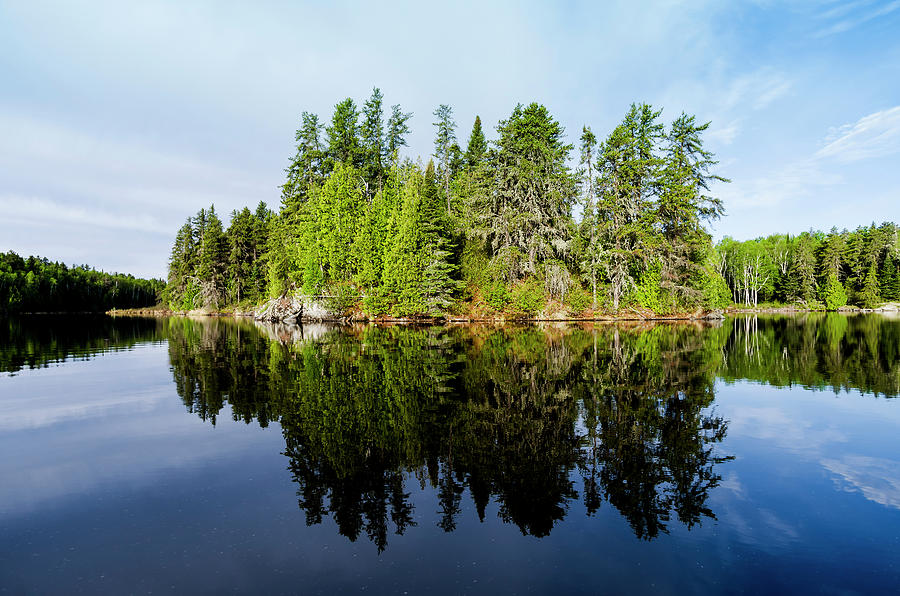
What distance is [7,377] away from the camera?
18.1m

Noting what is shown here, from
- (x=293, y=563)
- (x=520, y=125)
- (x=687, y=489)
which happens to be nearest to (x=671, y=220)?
(x=520, y=125)

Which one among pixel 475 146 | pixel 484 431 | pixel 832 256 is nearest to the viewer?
pixel 484 431

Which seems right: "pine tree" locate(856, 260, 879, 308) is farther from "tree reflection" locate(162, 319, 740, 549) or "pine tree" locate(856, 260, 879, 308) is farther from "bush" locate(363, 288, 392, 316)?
"tree reflection" locate(162, 319, 740, 549)

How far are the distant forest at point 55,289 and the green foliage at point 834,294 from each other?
14608 centimetres

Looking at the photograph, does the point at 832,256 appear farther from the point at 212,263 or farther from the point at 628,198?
the point at 212,263

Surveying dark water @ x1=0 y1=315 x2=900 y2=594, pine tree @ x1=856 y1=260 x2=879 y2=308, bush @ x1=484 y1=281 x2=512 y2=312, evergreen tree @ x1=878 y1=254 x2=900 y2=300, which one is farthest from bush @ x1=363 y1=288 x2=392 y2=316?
evergreen tree @ x1=878 y1=254 x2=900 y2=300

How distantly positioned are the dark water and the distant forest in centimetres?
11932

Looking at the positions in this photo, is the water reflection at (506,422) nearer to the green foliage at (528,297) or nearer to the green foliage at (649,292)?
the green foliage at (528,297)

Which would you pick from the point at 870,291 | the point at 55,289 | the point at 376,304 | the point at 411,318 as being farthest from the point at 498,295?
the point at 55,289

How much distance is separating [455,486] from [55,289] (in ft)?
494

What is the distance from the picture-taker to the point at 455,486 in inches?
283

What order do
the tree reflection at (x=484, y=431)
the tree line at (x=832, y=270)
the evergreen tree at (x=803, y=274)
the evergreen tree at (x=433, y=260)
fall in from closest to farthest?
1. the tree reflection at (x=484, y=431)
2. the evergreen tree at (x=433, y=260)
3. the tree line at (x=832, y=270)
4. the evergreen tree at (x=803, y=274)

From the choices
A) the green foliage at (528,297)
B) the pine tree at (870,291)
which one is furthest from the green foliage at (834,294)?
the green foliage at (528,297)

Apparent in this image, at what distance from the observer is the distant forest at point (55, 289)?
107000 millimetres
